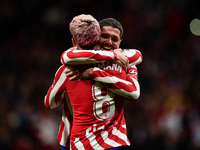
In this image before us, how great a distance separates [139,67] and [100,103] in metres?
1.87

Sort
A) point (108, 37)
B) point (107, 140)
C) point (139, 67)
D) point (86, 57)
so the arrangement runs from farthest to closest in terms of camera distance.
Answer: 1. point (139, 67)
2. point (108, 37)
3. point (107, 140)
4. point (86, 57)

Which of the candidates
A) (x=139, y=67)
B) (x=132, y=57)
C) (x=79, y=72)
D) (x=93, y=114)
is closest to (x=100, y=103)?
(x=93, y=114)

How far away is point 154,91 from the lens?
2.74 meters

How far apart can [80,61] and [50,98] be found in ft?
0.96

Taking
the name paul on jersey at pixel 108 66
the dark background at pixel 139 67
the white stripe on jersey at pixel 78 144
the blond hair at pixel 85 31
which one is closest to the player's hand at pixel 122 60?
the name paul on jersey at pixel 108 66

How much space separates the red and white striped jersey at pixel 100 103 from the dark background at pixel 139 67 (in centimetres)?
158

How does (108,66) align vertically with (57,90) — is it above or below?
above

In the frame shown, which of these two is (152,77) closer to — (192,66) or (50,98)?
(192,66)

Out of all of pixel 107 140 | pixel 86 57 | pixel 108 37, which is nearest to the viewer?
pixel 86 57

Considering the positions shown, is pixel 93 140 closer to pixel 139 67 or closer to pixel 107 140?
pixel 107 140

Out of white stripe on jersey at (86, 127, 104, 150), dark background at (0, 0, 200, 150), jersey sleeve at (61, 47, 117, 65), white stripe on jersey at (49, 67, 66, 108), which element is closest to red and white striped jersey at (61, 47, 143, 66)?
jersey sleeve at (61, 47, 117, 65)

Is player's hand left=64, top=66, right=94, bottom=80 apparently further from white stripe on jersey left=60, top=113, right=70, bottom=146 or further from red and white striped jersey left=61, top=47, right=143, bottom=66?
white stripe on jersey left=60, top=113, right=70, bottom=146

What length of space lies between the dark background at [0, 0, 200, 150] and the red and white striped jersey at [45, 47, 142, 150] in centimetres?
158

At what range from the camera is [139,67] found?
2787mm
